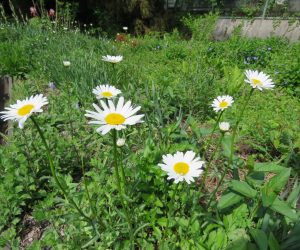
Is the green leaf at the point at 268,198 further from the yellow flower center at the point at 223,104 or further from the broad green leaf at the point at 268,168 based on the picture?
the yellow flower center at the point at 223,104

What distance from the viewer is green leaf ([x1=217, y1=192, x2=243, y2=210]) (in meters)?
1.32

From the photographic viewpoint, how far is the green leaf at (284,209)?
1.24 metres

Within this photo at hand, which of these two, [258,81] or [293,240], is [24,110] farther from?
[293,240]

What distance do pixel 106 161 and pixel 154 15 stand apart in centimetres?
877

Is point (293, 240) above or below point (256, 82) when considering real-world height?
below

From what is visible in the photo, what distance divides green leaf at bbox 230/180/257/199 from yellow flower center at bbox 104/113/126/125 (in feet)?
2.11

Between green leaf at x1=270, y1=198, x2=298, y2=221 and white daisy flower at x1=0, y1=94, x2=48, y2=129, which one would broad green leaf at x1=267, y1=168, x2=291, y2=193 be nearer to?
green leaf at x1=270, y1=198, x2=298, y2=221

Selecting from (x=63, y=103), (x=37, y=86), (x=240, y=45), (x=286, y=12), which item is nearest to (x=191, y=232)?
(x=63, y=103)

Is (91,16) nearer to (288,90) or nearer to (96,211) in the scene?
(288,90)

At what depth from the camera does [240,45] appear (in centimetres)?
540

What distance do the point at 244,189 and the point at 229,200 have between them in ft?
0.28

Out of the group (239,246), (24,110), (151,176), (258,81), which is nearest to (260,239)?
(239,246)

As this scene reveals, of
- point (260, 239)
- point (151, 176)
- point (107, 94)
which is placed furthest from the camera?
point (151, 176)

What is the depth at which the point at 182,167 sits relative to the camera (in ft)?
3.56
